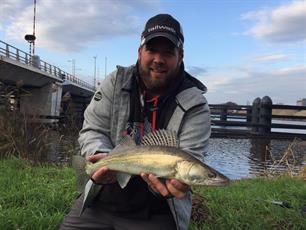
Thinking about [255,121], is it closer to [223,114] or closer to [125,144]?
[223,114]

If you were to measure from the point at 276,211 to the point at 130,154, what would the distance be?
3.34m

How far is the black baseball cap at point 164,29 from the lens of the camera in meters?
3.02

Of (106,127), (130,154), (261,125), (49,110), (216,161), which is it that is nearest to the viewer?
(130,154)

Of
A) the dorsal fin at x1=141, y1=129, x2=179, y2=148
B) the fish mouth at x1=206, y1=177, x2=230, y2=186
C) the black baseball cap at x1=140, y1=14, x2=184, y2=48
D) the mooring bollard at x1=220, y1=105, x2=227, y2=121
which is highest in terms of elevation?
the black baseball cap at x1=140, y1=14, x2=184, y2=48

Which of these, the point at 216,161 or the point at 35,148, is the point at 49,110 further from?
the point at 35,148

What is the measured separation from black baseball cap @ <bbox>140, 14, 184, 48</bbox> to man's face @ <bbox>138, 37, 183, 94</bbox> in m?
0.03

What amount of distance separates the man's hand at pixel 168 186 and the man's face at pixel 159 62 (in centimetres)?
83

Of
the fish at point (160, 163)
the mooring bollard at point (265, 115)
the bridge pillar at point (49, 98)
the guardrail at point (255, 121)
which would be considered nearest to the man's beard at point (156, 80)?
the fish at point (160, 163)

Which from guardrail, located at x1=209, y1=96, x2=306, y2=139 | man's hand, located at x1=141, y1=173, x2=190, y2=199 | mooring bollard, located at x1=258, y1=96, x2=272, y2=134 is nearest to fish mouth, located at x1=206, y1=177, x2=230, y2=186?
man's hand, located at x1=141, y1=173, x2=190, y2=199

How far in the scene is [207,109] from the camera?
3.32m

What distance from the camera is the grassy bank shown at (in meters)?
4.66

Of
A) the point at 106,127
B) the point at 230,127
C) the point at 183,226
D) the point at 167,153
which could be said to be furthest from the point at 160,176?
the point at 230,127

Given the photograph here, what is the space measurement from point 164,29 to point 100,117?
2.75 feet

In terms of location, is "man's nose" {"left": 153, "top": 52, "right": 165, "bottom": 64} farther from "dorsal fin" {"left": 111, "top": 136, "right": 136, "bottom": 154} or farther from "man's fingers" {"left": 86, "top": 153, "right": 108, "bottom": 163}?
"man's fingers" {"left": 86, "top": 153, "right": 108, "bottom": 163}
